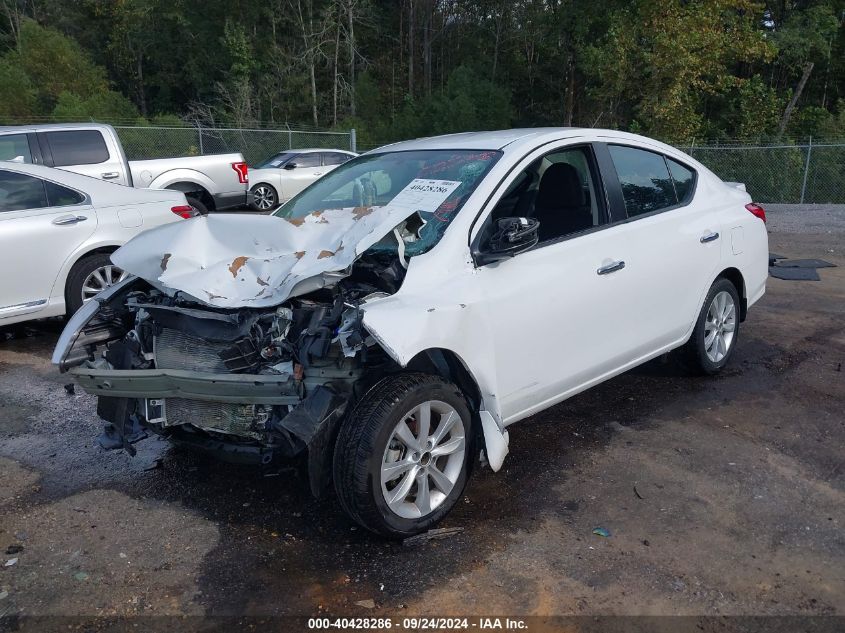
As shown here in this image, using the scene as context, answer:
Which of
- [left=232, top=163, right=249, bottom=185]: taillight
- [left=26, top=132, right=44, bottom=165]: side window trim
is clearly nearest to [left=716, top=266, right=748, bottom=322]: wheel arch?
[left=26, top=132, right=44, bottom=165]: side window trim

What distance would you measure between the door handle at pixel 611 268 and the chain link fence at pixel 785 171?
15905mm

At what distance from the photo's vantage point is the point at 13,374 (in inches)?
218

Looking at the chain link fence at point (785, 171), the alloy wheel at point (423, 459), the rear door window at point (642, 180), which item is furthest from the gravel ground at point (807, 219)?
the alloy wheel at point (423, 459)

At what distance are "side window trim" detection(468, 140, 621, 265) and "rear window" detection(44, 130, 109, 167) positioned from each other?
287 inches

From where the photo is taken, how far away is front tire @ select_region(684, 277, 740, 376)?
16.1ft

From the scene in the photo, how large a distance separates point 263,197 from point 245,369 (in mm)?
13899

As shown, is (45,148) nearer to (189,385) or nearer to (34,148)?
(34,148)

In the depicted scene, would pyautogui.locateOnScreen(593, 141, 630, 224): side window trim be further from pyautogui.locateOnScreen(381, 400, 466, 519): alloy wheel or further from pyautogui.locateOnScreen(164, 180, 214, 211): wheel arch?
pyautogui.locateOnScreen(164, 180, 214, 211): wheel arch

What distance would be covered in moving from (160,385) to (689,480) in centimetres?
271

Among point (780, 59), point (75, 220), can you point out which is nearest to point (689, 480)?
point (75, 220)

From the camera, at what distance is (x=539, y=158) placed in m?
3.89

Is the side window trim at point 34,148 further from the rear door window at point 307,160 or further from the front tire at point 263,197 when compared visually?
the rear door window at point 307,160

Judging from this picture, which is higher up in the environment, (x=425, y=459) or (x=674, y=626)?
(x=425, y=459)

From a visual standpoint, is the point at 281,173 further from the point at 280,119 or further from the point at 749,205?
the point at 280,119
